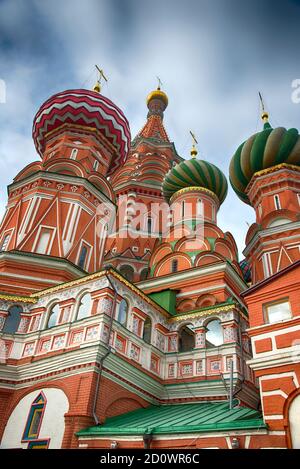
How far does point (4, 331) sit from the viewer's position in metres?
11.7

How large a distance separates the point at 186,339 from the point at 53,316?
444 cm

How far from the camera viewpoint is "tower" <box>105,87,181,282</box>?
2111 cm

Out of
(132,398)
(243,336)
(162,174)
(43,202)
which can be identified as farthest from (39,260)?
(162,174)

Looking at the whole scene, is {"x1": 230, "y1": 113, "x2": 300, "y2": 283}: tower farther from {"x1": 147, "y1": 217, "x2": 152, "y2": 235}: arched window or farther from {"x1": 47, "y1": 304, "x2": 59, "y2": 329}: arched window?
{"x1": 47, "y1": 304, "x2": 59, "y2": 329}: arched window

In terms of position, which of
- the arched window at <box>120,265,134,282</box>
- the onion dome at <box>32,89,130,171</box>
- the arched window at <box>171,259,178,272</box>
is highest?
the onion dome at <box>32,89,130,171</box>

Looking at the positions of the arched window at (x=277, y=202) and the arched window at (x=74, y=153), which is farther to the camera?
the arched window at (x=74, y=153)

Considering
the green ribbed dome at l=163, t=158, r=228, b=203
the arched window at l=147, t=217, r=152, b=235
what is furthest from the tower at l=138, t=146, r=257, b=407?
the arched window at l=147, t=217, r=152, b=235

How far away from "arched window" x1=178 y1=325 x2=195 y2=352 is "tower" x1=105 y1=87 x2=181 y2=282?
709 centimetres

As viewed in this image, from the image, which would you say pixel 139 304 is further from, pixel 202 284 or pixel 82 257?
pixel 82 257

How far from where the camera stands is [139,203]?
24594mm

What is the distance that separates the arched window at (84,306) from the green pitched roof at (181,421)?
8.54ft

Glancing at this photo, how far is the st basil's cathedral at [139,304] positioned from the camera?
7891 millimetres

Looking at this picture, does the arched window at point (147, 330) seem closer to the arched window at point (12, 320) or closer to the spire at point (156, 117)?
the arched window at point (12, 320)

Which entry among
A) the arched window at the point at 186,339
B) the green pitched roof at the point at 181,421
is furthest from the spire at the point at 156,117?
the green pitched roof at the point at 181,421
